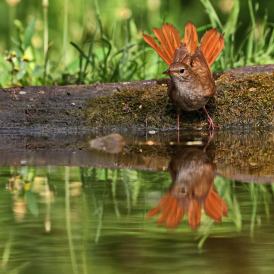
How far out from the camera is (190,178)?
406 cm

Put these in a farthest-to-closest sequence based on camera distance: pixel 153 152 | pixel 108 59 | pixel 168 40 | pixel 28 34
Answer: pixel 108 59 < pixel 28 34 < pixel 168 40 < pixel 153 152

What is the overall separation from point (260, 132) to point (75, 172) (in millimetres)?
1528

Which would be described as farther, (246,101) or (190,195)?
(246,101)

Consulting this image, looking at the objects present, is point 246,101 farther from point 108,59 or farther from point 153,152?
point 108,59

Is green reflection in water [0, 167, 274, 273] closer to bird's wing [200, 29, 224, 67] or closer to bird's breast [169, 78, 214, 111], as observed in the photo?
bird's breast [169, 78, 214, 111]

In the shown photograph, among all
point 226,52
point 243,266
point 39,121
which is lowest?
point 243,266

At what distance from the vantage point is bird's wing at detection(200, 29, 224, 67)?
19.2 feet

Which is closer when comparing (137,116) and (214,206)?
(214,206)

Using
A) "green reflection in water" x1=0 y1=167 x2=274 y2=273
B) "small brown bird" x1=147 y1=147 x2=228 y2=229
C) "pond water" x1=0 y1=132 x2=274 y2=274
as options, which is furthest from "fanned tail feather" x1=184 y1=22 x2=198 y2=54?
"green reflection in water" x1=0 y1=167 x2=274 y2=273

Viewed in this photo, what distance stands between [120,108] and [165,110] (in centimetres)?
25

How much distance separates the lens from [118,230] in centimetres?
313

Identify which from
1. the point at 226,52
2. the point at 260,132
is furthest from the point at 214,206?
the point at 226,52

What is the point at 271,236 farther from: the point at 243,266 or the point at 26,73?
the point at 26,73

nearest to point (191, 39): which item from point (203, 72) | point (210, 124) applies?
point (203, 72)
